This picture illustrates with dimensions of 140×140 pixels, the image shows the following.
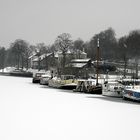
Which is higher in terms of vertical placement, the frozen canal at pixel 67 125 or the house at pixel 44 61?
the house at pixel 44 61

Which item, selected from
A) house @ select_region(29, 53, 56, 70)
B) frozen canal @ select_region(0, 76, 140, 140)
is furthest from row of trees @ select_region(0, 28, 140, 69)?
frozen canal @ select_region(0, 76, 140, 140)

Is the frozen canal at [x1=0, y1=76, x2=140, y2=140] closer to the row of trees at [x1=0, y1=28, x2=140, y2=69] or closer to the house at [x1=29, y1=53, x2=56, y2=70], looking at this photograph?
the row of trees at [x1=0, y1=28, x2=140, y2=69]

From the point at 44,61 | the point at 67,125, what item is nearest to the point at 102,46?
the point at 44,61

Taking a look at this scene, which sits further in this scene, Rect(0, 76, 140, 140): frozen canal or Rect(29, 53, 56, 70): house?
Rect(29, 53, 56, 70): house

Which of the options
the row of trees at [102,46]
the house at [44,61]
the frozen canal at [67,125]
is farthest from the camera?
the house at [44,61]

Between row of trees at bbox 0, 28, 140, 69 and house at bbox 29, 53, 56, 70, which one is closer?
row of trees at bbox 0, 28, 140, 69

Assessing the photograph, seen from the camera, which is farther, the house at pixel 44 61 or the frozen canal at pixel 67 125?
the house at pixel 44 61

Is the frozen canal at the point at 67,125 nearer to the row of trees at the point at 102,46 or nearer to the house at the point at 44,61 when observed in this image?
the row of trees at the point at 102,46

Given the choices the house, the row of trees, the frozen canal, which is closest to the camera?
the frozen canal

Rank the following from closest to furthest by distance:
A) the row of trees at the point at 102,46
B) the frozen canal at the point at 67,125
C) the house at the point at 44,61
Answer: the frozen canal at the point at 67,125 < the row of trees at the point at 102,46 < the house at the point at 44,61

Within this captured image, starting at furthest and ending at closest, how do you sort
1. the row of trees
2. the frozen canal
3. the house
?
the house < the row of trees < the frozen canal

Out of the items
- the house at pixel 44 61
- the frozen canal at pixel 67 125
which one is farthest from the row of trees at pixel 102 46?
the frozen canal at pixel 67 125

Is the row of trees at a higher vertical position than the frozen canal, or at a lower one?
higher

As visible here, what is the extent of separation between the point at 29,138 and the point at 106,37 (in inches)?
5204
